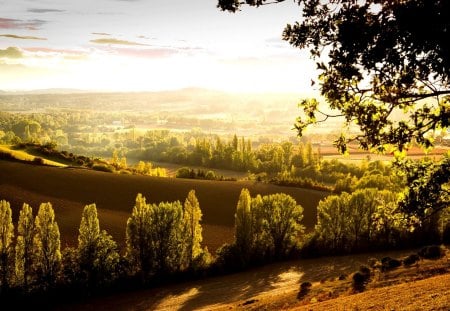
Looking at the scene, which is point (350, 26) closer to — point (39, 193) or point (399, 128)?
point (399, 128)

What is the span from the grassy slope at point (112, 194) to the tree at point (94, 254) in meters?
14.7

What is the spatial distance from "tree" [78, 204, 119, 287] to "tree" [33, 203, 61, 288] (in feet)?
9.95

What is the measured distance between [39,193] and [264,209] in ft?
155

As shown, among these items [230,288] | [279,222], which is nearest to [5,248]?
[230,288]

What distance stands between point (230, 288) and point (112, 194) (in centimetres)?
4701

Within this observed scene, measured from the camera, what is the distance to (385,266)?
4503 cm

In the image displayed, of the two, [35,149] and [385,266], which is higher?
[35,149]

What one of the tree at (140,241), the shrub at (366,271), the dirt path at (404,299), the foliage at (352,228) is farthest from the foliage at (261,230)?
the dirt path at (404,299)

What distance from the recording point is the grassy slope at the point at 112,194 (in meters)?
78.1

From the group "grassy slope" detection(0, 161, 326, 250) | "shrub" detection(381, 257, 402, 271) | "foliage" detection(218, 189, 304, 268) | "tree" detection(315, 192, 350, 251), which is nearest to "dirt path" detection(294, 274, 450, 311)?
"shrub" detection(381, 257, 402, 271)

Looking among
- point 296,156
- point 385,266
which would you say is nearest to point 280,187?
point 385,266

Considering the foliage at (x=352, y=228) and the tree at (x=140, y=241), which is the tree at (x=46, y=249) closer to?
the tree at (x=140, y=241)

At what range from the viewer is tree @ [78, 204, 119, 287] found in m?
53.6

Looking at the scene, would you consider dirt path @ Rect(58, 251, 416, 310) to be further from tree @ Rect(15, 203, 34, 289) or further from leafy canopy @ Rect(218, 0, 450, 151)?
leafy canopy @ Rect(218, 0, 450, 151)
